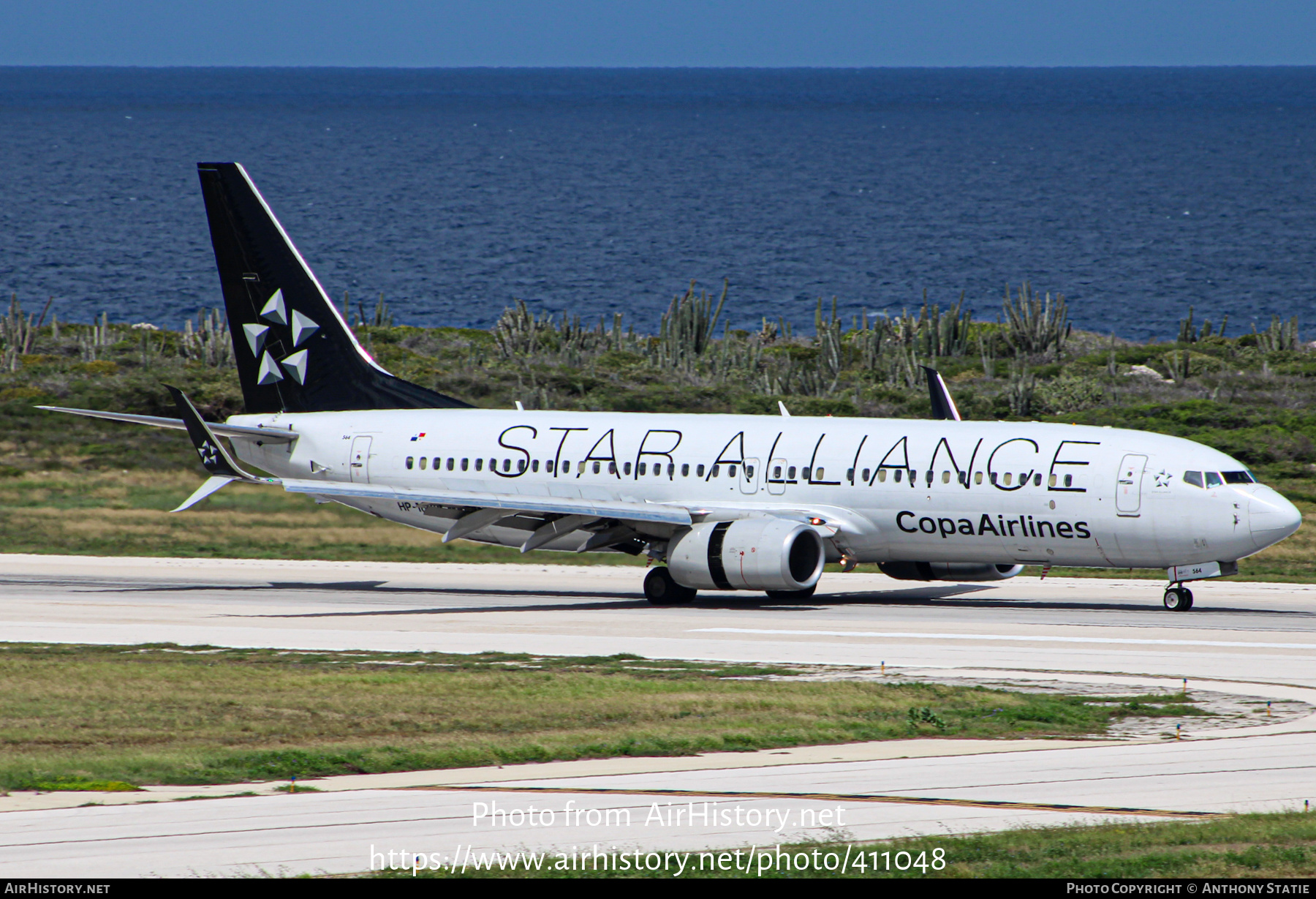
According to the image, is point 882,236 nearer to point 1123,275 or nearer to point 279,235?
point 1123,275

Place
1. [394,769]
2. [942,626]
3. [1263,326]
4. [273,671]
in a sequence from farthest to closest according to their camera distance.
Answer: [1263,326] < [942,626] < [273,671] < [394,769]

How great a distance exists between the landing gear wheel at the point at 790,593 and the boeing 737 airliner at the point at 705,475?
104 mm

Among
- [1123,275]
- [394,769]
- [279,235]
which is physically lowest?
[394,769]

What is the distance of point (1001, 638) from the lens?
3222 cm

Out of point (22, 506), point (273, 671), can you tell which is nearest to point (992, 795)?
point (273, 671)

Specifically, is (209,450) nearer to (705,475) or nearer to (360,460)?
(360,460)

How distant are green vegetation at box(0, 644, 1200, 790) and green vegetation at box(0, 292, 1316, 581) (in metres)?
21.1

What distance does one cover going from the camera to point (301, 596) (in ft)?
133

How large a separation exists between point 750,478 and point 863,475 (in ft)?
9.27

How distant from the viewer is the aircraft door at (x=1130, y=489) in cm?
3506

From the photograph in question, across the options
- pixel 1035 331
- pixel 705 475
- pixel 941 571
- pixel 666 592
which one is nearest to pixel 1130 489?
pixel 941 571

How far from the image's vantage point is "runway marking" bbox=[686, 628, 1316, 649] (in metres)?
30.5

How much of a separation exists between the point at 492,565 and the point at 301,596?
8.84 m

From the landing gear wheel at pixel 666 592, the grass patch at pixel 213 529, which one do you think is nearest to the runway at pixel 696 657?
the landing gear wheel at pixel 666 592
